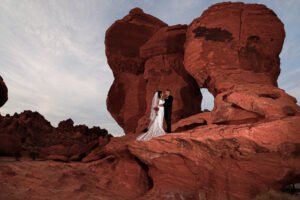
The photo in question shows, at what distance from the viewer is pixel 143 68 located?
14570 mm

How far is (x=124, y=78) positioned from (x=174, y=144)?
33.9 ft

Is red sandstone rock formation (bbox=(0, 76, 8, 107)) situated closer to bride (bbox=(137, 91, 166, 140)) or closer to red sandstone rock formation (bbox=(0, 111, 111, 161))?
red sandstone rock formation (bbox=(0, 111, 111, 161))

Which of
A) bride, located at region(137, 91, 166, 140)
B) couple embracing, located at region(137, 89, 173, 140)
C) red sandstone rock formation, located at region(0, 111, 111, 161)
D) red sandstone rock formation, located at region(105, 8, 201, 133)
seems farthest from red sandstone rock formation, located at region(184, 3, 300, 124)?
red sandstone rock formation, located at region(0, 111, 111, 161)

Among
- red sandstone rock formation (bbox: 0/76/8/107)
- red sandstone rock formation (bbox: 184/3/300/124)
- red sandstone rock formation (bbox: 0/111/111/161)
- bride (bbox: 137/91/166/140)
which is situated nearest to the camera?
bride (bbox: 137/91/166/140)

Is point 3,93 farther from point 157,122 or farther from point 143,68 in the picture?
point 157,122

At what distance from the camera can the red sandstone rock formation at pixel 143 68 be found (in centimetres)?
1171

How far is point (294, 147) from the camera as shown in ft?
13.5

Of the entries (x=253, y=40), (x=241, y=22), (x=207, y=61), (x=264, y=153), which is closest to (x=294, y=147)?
(x=264, y=153)

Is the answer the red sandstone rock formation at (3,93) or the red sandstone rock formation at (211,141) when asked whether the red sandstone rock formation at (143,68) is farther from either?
the red sandstone rock formation at (3,93)

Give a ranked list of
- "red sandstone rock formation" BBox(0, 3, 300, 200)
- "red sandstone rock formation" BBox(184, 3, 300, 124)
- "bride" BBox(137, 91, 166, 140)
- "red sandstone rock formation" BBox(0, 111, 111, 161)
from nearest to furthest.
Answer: "red sandstone rock formation" BBox(0, 3, 300, 200), "bride" BBox(137, 91, 166, 140), "red sandstone rock formation" BBox(184, 3, 300, 124), "red sandstone rock formation" BBox(0, 111, 111, 161)

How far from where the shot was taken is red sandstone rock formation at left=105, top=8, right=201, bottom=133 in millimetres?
11711

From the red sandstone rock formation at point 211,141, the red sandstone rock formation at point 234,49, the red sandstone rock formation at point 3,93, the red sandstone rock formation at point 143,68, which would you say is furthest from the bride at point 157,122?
the red sandstone rock formation at point 3,93

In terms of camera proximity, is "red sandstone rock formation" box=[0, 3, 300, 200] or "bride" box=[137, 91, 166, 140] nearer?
"red sandstone rock formation" box=[0, 3, 300, 200]

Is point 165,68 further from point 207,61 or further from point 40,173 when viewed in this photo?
point 40,173
